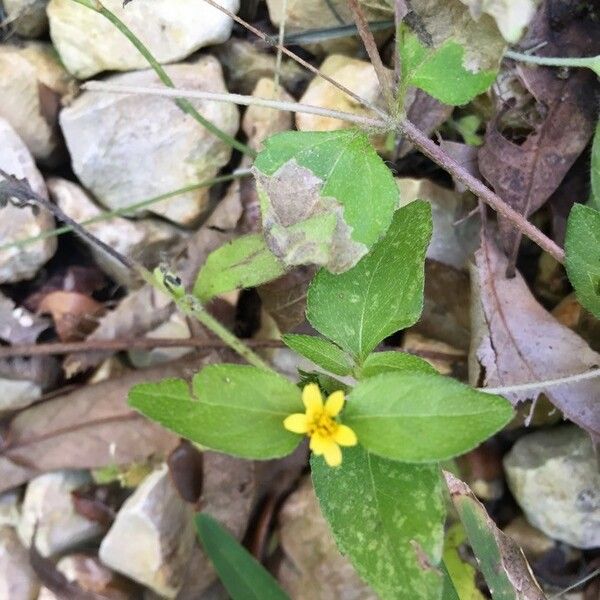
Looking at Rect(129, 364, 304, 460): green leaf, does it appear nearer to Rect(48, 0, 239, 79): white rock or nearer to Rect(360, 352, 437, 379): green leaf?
Rect(360, 352, 437, 379): green leaf

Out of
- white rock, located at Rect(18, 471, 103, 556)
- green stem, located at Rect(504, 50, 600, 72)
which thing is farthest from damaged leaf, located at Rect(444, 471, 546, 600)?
white rock, located at Rect(18, 471, 103, 556)

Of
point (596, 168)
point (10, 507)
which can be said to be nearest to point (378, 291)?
point (596, 168)

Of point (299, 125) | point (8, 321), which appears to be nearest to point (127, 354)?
point (8, 321)

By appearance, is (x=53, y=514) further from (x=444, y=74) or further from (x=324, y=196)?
(x=444, y=74)

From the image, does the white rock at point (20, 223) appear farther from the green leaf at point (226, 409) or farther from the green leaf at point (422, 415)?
the green leaf at point (422, 415)

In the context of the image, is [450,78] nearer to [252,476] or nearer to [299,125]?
[299,125]

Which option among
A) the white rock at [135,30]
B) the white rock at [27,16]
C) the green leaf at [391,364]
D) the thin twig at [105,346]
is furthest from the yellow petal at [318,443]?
the white rock at [27,16]
